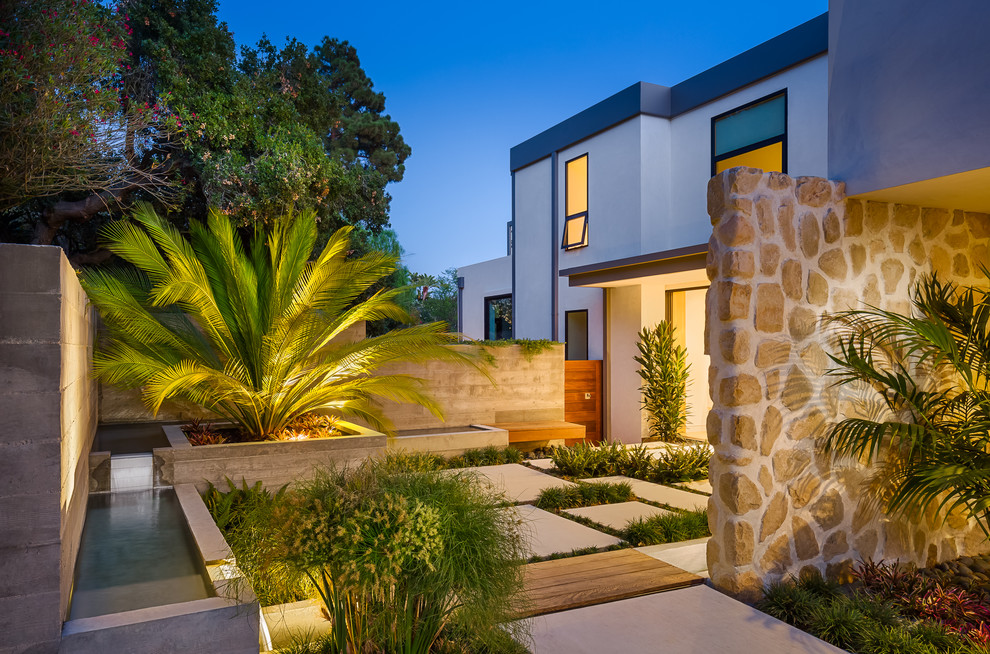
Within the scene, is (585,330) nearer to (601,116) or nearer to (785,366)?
(601,116)

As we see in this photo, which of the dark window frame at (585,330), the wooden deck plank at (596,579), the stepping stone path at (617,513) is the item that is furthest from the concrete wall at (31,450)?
the dark window frame at (585,330)

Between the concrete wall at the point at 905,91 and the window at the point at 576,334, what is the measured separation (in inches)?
312

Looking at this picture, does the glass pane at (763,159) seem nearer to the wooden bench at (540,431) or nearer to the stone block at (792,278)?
the wooden bench at (540,431)

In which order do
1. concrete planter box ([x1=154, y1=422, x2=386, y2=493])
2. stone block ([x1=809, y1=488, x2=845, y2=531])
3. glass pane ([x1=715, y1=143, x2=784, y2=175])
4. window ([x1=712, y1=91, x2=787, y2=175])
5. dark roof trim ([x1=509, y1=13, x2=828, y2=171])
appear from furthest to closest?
glass pane ([x1=715, y1=143, x2=784, y2=175]) → window ([x1=712, y1=91, x2=787, y2=175]) → dark roof trim ([x1=509, y1=13, x2=828, y2=171]) → concrete planter box ([x1=154, y1=422, x2=386, y2=493]) → stone block ([x1=809, y1=488, x2=845, y2=531])

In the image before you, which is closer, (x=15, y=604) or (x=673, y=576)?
(x=15, y=604)

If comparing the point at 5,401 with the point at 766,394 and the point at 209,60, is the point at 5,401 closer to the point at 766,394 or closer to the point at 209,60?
the point at 766,394

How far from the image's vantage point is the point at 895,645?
317 centimetres

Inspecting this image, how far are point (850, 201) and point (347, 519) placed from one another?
11.9ft

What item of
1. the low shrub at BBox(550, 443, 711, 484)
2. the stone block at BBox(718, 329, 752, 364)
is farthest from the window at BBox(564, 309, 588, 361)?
the stone block at BBox(718, 329, 752, 364)

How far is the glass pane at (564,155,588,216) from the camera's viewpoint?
1250 cm

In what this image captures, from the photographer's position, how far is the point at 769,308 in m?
3.88

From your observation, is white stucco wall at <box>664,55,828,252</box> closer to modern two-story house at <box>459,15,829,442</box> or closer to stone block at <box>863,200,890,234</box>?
modern two-story house at <box>459,15,829,442</box>

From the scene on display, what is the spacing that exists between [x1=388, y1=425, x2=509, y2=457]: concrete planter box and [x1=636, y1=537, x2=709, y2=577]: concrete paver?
3921mm

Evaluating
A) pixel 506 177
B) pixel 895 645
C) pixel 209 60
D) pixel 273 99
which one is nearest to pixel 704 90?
pixel 273 99
